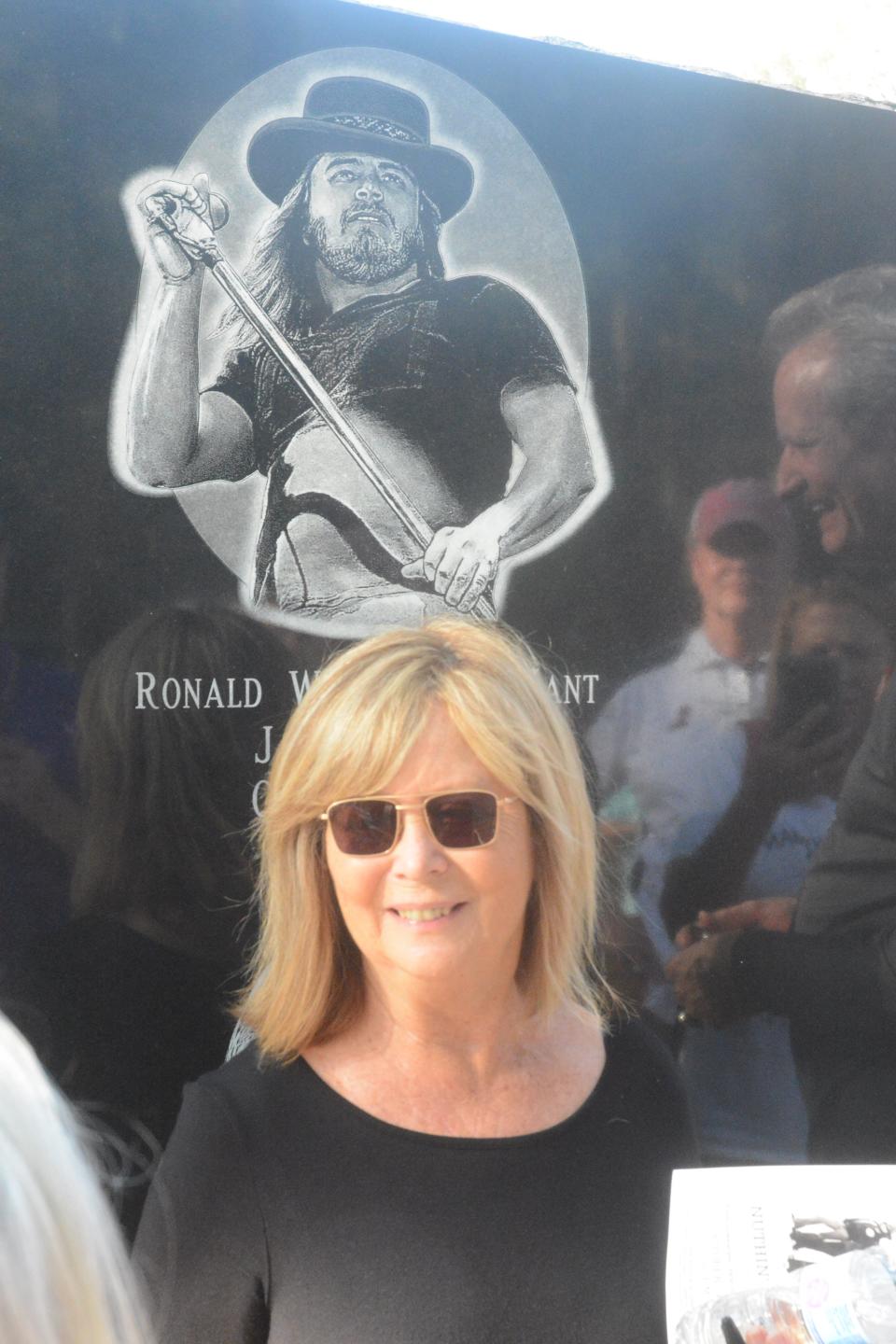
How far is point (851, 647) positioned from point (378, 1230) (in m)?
1.17

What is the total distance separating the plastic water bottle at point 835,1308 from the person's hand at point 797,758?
824mm

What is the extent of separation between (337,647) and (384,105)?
78 cm

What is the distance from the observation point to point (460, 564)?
1969 mm

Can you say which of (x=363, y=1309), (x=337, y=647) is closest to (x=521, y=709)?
(x=337, y=647)

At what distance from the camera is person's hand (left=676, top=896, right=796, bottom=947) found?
2.09 metres

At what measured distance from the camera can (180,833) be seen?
185 cm

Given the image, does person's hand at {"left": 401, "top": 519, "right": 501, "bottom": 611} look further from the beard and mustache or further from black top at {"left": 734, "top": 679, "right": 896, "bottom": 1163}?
black top at {"left": 734, "top": 679, "right": 896, "bottom": 1163}

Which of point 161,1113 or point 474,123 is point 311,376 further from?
point 161,1113

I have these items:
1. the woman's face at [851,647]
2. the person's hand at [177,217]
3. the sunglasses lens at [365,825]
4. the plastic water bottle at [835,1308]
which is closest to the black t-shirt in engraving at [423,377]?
the person's hand at [177,217]

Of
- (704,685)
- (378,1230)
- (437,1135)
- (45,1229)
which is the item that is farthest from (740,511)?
(45,1229)

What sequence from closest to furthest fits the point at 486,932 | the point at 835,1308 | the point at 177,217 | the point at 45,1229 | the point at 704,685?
the point at 45,1229
the point at 835,1308
the point at 486,932
the point at 177,217
the point at 704,685

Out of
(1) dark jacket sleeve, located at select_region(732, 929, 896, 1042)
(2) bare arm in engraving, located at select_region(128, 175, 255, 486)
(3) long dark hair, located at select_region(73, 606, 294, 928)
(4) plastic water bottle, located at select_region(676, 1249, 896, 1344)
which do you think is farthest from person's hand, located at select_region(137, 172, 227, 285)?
(4) plastic water bottle, located at select_region(676, 1249, 896, 1344)

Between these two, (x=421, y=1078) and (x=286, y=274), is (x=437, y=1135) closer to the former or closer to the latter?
(x=421, y=1078)

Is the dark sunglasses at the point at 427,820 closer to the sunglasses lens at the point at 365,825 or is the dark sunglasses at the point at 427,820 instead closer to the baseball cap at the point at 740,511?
the sunglasses lens at the point at 365,825
